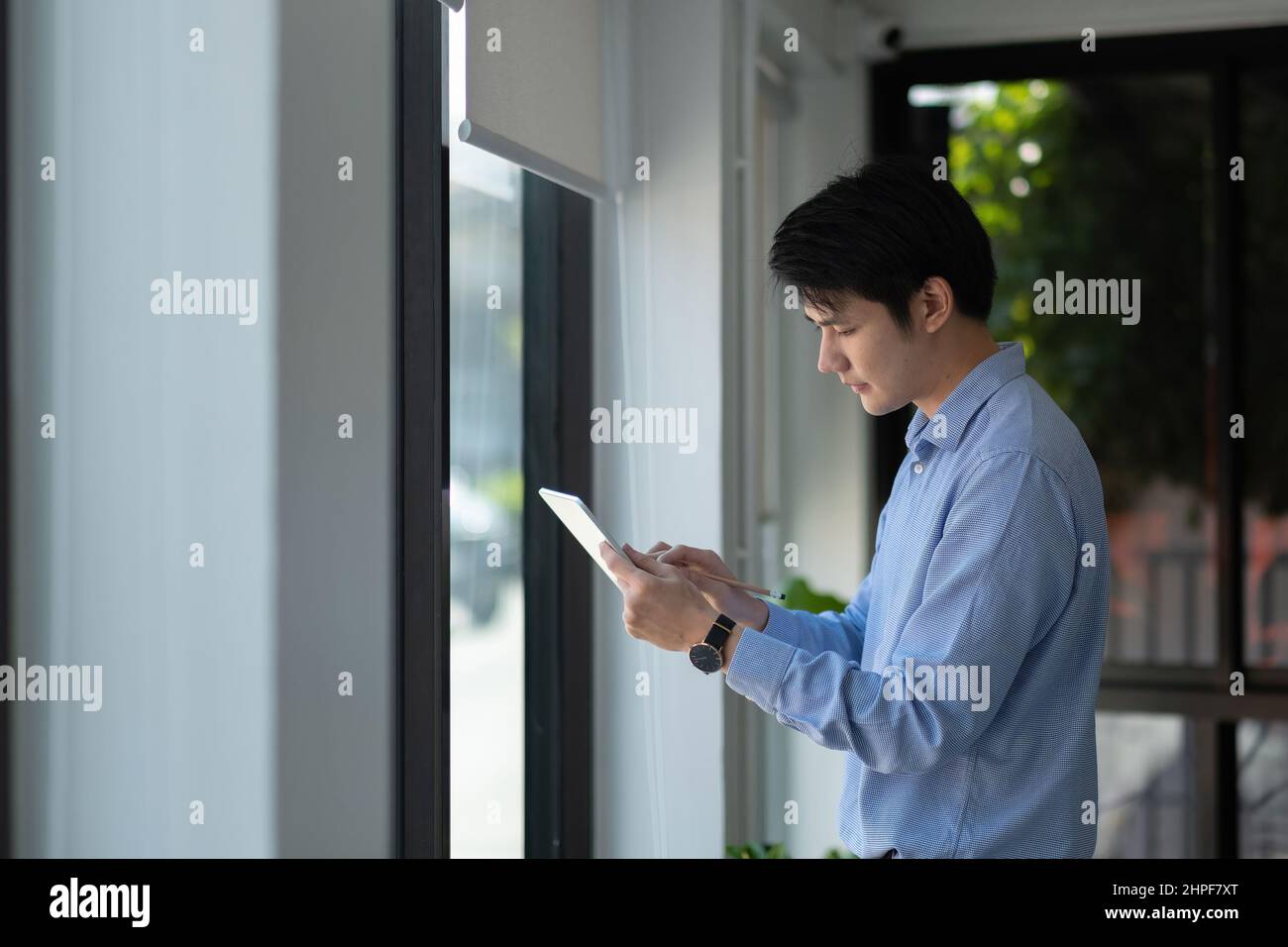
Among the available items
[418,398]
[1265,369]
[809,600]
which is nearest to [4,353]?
[418,398]

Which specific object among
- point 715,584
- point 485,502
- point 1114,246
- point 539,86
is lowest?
point 715,584

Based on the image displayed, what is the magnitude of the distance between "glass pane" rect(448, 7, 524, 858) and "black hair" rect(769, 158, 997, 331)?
1.89ft

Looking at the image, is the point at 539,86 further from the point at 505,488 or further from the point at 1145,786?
the point at 1145,786

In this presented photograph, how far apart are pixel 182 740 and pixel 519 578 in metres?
0.78

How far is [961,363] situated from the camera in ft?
4.20

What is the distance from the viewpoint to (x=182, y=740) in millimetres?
1288

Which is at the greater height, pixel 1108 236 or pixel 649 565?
pixel 1108 236

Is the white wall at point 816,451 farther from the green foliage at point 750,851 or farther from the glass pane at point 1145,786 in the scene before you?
the glass pane at point 1145,786

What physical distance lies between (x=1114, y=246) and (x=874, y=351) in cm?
333

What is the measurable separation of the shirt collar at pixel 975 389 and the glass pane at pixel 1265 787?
10.2 ft

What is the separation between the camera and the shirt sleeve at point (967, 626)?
1116 mm

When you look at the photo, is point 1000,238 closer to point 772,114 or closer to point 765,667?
point 772,114

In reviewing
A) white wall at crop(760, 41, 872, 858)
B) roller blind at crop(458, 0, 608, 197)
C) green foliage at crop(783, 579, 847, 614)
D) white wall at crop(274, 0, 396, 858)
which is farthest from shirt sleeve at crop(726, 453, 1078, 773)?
white wall at crop(760, 41, 872, 858)
